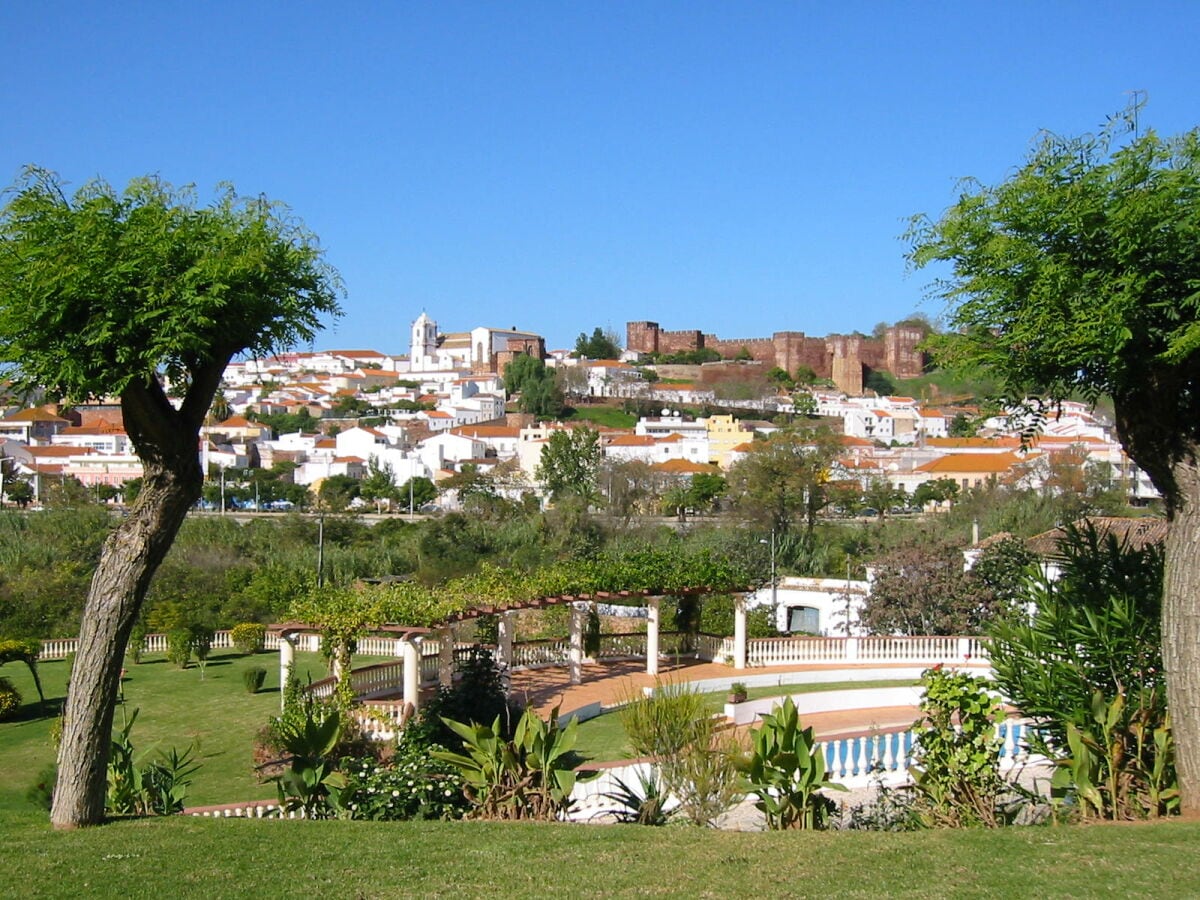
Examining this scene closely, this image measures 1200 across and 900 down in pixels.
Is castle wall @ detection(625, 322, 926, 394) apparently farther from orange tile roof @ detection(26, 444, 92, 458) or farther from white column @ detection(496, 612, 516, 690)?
white column @ detection(496, 612, 516, 690)

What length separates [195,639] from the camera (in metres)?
19.5

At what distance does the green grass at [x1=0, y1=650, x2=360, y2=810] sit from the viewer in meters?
11.8

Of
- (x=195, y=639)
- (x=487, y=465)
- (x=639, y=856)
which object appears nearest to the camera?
(x=639, y=856)

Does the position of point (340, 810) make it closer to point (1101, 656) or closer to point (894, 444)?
point (1101, 656)

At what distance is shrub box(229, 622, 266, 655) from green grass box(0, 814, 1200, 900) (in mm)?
14884

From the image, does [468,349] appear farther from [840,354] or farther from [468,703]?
[468,703]

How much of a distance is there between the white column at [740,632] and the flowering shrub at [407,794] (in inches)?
424

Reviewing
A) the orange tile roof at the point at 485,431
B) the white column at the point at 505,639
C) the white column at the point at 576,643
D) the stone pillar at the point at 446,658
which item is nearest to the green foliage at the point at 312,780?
the stone pillar at the point at 446,658

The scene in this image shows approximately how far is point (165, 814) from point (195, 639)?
1277 cm

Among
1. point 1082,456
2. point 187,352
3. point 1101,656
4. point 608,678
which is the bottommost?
Result: point 608,678

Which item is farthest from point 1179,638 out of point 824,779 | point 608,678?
point 608,678

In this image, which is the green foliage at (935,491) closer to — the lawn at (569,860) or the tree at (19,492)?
the tree at (19,492)

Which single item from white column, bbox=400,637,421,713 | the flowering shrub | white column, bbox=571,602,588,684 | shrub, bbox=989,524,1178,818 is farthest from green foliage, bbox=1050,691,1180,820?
white column, bbox=571,602,588,684

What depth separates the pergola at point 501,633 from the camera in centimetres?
1354
